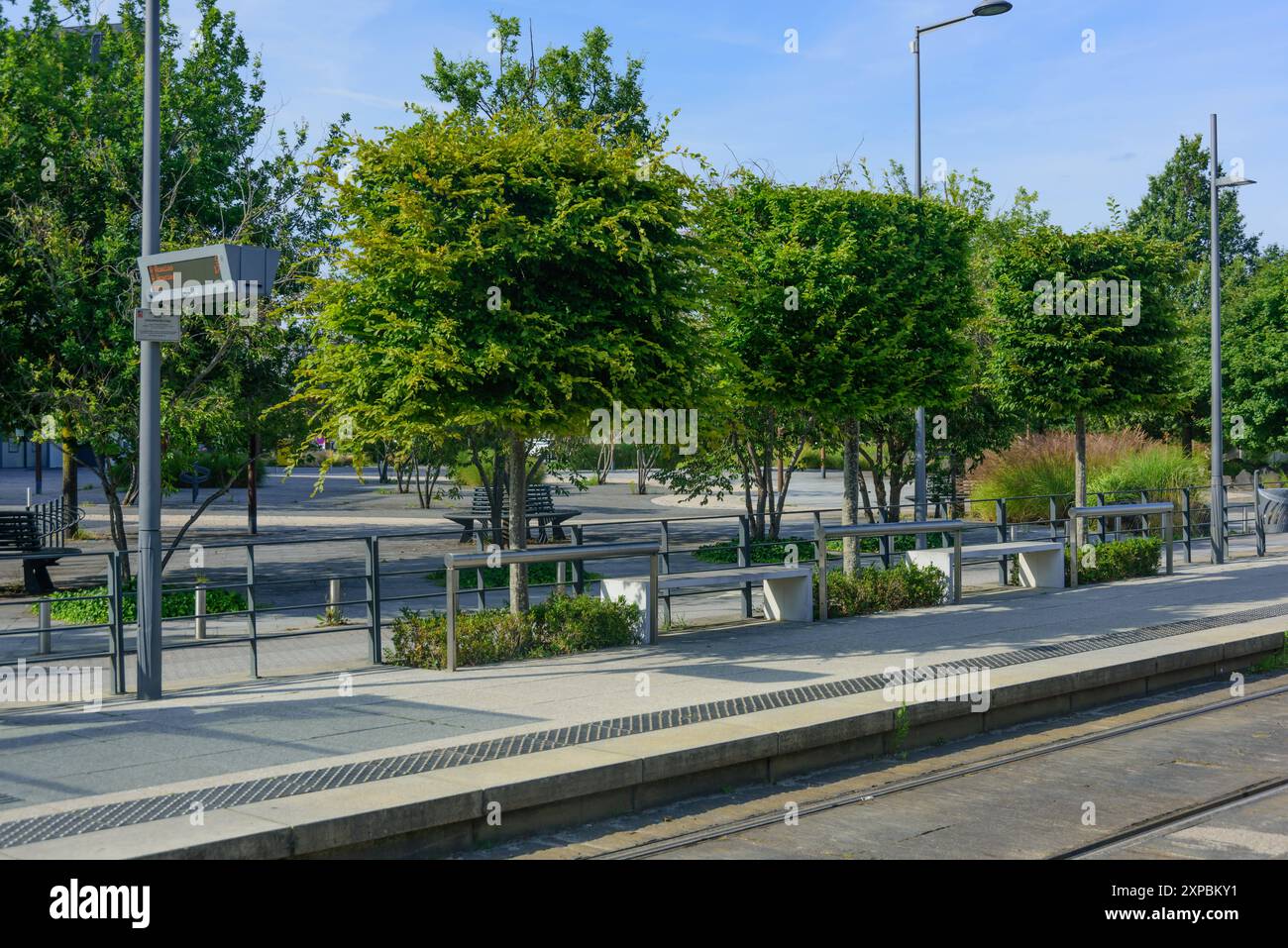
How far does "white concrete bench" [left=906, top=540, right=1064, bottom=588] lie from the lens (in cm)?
1620

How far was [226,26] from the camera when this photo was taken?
2188cm

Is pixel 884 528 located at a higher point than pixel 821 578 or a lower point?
higher

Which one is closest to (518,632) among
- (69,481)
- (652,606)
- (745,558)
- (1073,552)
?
(652,606)

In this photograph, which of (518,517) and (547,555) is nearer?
(547,555)

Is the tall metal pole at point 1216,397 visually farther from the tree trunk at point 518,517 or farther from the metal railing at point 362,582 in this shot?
the tree trunk at point 518,517

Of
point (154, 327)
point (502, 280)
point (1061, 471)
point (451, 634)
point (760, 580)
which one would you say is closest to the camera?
point (154, 327)

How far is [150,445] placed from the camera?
34.9ft

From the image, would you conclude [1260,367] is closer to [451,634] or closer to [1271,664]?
[1271,664]

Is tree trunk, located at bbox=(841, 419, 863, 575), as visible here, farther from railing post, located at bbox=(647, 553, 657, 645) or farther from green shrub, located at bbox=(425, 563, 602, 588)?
green shrub, located at bbox=(425, 563, 602, 588)

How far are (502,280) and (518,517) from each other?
2.55m

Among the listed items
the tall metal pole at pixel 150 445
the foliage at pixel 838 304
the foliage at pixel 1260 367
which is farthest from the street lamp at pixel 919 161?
the foliage at pixel 1260 367

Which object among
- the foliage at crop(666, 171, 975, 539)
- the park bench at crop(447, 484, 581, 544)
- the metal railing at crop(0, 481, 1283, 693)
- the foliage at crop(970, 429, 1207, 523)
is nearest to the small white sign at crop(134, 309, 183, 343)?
the metal railing at crop(0, 481, 1283, 693)
